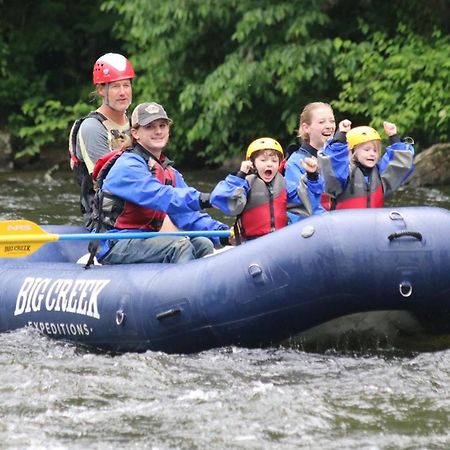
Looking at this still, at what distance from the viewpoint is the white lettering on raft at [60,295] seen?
6.14 m

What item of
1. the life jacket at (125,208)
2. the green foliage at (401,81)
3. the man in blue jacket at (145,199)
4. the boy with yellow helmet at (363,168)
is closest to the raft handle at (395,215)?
the boy with yellow helmet at (363,168)

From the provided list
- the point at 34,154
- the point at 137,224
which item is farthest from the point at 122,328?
the point at 34,154

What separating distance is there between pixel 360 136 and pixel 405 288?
3.61 ft

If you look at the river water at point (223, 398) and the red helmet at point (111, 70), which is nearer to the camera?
the river water at point (223, 398)

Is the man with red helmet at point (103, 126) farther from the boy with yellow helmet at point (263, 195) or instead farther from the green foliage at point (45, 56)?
the green foliage at point (45, 56)

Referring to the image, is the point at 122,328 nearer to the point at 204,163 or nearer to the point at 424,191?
the point at 424,191

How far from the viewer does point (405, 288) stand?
18.0 feet

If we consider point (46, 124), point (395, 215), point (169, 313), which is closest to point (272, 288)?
point (169, 313)

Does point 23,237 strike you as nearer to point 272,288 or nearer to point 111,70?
point 111,70

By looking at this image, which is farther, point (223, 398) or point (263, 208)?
point (263, 208)

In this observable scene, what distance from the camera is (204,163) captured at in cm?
1484

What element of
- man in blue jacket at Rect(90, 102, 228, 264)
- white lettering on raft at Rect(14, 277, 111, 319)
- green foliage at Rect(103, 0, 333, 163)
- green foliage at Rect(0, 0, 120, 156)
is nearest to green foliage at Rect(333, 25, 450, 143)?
green foliage at Rect(103, 0, 333, 163)

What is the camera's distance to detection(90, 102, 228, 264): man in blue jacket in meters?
6.20

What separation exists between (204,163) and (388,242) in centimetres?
944
